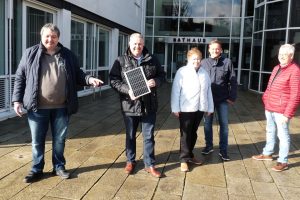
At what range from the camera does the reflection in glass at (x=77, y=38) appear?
1085 centimetres

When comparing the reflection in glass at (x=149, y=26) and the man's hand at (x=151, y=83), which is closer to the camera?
the man's hand at (x=151, y=83)

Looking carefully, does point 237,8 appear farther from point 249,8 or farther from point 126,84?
point 126,84

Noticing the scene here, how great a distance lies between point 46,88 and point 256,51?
1393cm

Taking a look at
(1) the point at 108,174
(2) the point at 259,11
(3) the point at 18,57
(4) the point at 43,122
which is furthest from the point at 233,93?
(2) the point at 259,11

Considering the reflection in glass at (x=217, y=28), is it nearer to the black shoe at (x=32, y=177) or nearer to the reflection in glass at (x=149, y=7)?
the reflection in glass at (x=149, y=7)

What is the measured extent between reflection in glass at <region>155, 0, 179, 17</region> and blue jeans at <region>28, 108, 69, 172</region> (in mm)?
16823

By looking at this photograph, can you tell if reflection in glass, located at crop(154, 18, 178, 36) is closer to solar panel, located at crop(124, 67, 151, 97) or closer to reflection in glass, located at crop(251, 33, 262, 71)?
reflection in glass, located at crop(251, 33, 262, 71)

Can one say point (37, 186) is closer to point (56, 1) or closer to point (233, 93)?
point (233, 93)

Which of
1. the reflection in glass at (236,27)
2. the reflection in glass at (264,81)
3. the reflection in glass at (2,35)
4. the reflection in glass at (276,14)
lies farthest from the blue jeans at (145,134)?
the reflection in glass at (236,27)

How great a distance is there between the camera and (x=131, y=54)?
409cm

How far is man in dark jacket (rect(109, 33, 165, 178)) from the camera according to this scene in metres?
4.02

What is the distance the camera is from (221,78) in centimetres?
488

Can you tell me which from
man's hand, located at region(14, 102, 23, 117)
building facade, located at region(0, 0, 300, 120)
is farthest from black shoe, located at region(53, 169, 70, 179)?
building facade, located at region(0, 0, 300, 120)

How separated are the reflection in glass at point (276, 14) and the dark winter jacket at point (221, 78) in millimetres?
9955
